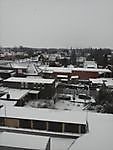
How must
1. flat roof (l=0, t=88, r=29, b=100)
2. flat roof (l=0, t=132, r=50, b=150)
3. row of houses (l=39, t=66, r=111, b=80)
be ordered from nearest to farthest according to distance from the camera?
flat roof (l=0, t=132, r=50, b=150), flat roof (l=0, t=88, r=29, b=100), row of houses (l=39, t=66, r=111, b=80)

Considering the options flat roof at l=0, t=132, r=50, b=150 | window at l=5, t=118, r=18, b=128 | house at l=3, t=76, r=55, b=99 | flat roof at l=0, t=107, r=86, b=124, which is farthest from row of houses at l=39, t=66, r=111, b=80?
flat roof at l=0, t=132, r=50, b=150

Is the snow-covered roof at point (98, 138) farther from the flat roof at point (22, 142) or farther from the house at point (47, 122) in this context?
the house at point (47, 122)

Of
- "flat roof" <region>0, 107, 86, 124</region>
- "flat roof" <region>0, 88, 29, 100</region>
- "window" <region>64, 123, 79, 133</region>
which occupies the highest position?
"flat roof" <region>0, 107, 86, 124</region>

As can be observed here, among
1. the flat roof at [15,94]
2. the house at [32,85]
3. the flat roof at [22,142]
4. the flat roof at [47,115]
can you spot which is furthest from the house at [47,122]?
the house at [32,85]

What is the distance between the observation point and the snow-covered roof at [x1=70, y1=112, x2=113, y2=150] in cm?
A: 121

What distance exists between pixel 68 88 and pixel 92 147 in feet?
10.6

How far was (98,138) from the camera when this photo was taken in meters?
1.31

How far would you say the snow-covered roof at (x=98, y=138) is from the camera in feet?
3.99

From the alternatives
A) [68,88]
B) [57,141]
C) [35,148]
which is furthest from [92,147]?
[68,88]

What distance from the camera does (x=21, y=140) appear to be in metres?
1.24

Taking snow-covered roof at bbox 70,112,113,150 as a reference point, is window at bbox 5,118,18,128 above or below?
below

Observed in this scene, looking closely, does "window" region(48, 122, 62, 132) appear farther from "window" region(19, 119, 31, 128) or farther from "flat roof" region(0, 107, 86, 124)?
"window" region(19, 119, 31, 128)

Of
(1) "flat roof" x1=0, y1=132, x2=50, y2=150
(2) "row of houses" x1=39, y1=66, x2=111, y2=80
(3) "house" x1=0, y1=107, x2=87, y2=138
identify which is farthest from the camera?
(2) "row of houses" x1=39, y1=66, x2=111, y2=80

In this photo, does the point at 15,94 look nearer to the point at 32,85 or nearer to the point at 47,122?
the point at 32,85
